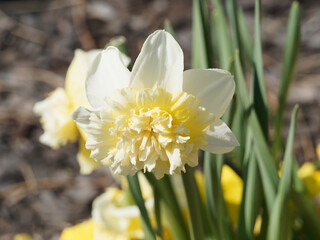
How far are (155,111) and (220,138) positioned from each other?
0.06 meters

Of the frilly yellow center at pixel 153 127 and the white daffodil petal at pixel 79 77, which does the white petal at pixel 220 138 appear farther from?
the white daffodil petal at pixel 79 77

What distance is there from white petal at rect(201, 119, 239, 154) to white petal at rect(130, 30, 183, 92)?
0.15 feet

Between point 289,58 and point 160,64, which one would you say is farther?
point 289,58

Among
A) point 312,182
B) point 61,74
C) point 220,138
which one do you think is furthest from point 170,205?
point 61,74

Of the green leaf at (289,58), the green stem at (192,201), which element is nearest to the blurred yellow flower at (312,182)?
the green leaf at (289,58)

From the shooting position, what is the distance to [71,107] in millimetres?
518

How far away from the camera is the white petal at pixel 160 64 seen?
326 millimetres

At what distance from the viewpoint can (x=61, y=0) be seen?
168 cm

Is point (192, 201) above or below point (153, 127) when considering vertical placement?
below

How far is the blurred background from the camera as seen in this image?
129 cm

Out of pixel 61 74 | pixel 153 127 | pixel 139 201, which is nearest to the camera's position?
pixel 153 127

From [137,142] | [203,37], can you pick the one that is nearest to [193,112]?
[137,142]

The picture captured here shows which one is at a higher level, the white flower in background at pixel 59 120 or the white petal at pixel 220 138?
the white petal at pixel 220 138

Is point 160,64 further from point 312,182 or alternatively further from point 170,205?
point 312,182
